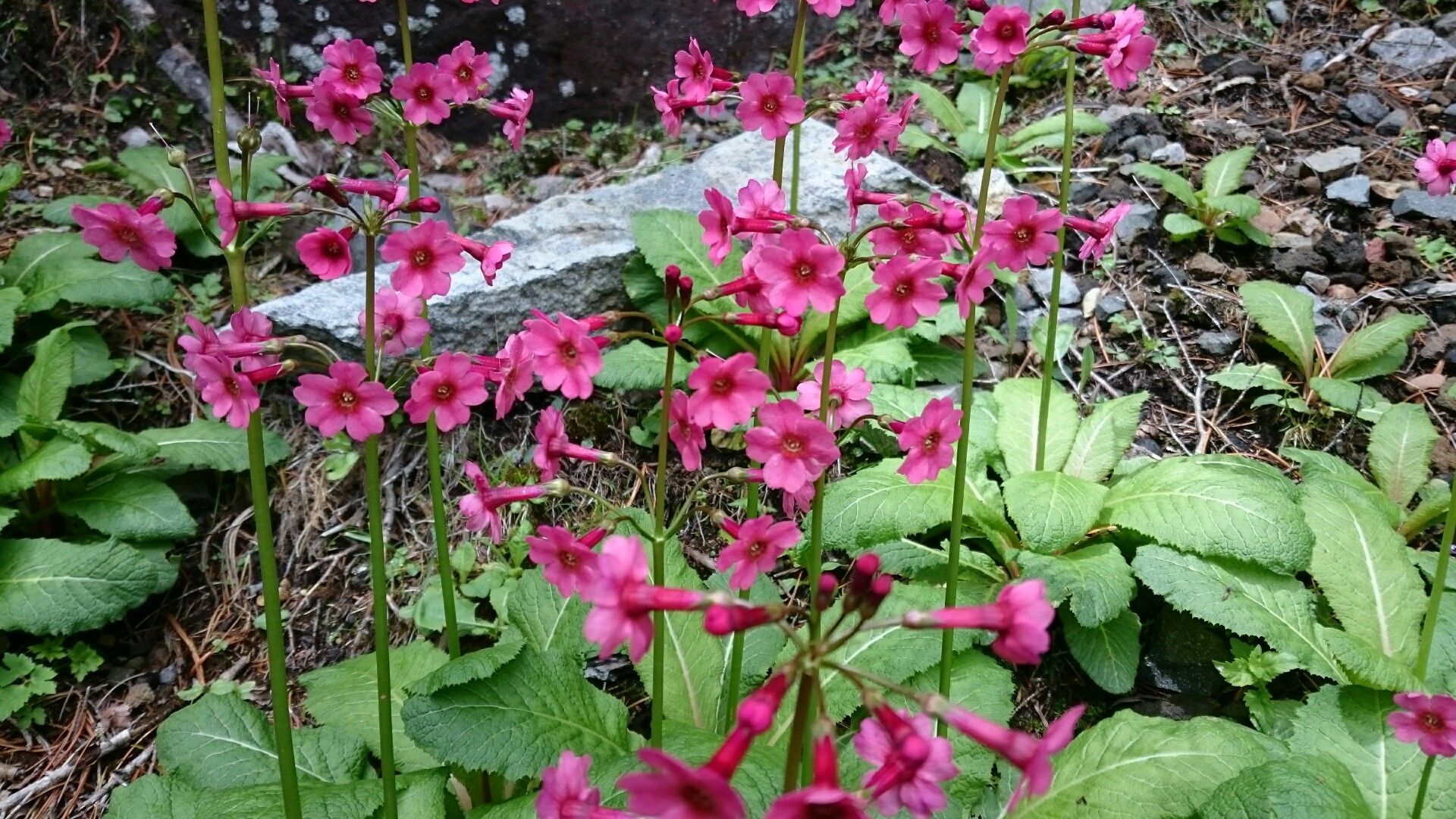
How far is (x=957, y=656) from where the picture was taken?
9.96ft

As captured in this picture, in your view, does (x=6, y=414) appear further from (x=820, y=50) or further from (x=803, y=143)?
(x=820, y=50)

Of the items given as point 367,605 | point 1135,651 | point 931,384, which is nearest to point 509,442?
point 367,605

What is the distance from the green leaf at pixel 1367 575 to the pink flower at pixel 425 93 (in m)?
2.99

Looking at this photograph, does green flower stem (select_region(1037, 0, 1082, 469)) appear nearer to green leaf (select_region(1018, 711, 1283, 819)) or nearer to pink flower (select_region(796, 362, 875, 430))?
pink flower (select_region(796, 362, 875, 430))

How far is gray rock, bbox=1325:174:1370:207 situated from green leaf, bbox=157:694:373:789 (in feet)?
16.6

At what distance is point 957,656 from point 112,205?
246cm

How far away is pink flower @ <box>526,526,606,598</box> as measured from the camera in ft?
6.26

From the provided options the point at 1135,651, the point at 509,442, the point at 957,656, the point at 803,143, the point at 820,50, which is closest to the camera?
the point at 957,656

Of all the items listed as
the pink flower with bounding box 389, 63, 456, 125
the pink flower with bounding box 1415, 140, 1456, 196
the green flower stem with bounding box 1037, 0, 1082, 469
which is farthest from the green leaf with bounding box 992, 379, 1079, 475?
the pink flower with bounding box 389, 63, 456, 125

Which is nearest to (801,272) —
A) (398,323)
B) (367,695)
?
(398,323)

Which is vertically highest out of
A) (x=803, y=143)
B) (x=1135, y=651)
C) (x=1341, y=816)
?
(x=803, y=143)

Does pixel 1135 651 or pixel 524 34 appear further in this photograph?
pixel 524 34

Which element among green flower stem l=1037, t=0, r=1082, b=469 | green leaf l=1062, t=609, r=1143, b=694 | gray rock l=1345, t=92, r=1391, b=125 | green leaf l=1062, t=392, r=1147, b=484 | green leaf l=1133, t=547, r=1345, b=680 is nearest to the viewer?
green leaf l=1133, t=547, r=1345, b=680

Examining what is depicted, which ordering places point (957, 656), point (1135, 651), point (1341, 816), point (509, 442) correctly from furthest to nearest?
point (509, 442)
point (1135, 651)
point (957, 656)
point (1341, 816)
